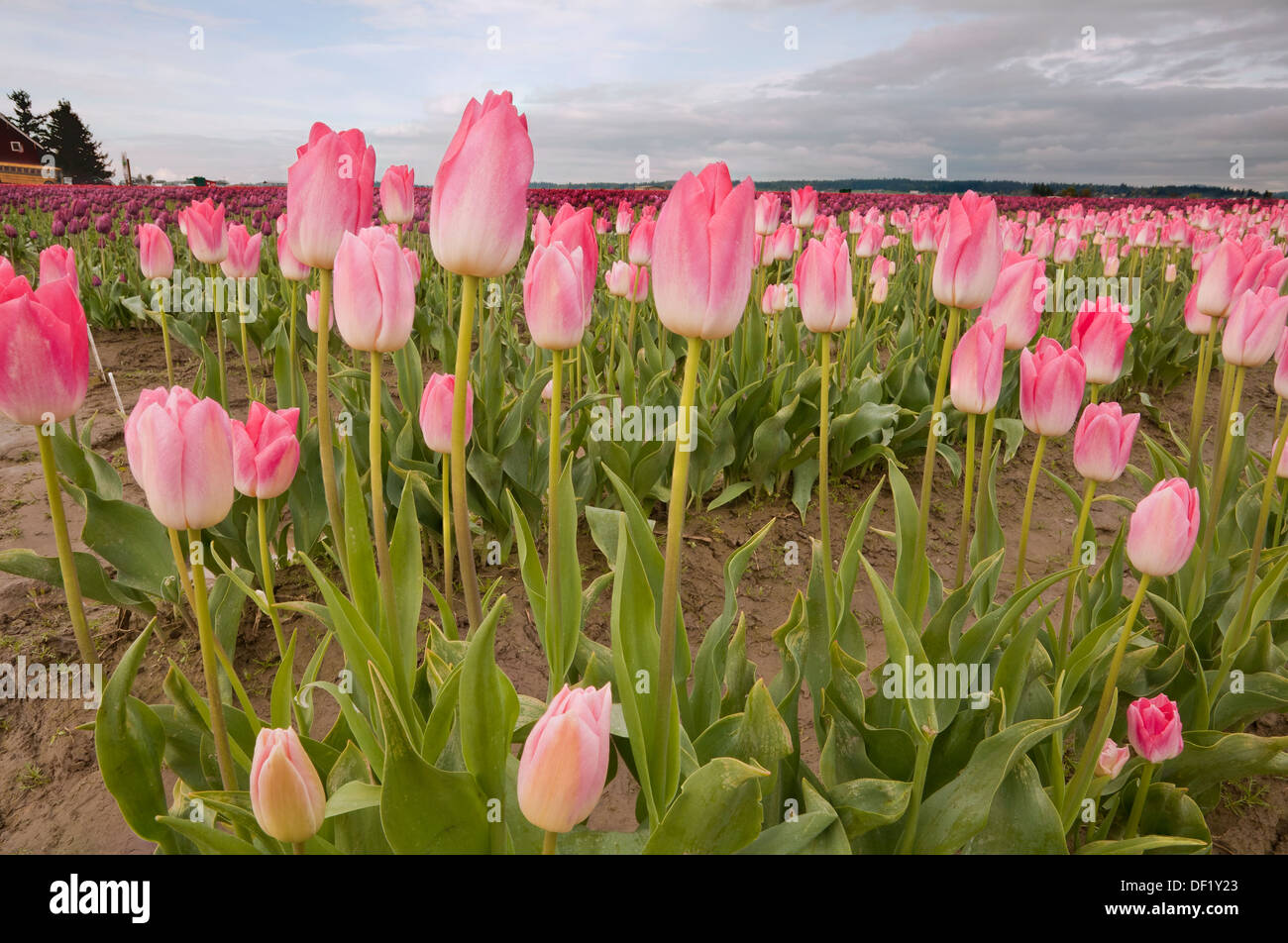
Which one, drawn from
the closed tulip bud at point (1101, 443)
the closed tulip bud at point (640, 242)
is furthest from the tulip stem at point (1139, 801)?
the closed tulip bud at point (640, 242)

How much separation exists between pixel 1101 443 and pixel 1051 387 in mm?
174

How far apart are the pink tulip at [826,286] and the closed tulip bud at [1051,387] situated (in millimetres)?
407

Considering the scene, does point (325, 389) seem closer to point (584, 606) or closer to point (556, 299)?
point (556, 299)

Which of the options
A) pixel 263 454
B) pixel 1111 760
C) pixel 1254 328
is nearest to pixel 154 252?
pixel 263 454

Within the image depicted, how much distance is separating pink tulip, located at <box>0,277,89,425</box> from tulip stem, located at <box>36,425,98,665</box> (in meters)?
0.05

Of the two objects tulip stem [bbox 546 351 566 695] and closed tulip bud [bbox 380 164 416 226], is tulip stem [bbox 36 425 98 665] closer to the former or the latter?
tulip stem [bbox 546 351 566 695]

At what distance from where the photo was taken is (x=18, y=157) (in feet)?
144

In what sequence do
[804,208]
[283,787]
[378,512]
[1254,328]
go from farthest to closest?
[804,208] < [1254,328] < [378,512] < [283,787]

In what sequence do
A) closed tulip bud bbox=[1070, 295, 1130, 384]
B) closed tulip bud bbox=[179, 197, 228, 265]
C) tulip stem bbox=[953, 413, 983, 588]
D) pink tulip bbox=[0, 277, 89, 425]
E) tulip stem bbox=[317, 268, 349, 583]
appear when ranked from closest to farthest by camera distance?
1. pink tulip bbox=[0, 277, 89, 425]
2. tulip stem bbox=[317, 268, 349, 583]
3. tulip stem bbox=[953, 413, 983, 588]
4. closed tulip bud bbox=[1070, 295, 1130, 384]
5. closed tulip bud bbox=[179, 197, 228, 265]

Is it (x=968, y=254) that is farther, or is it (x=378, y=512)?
(x=968, y=254)

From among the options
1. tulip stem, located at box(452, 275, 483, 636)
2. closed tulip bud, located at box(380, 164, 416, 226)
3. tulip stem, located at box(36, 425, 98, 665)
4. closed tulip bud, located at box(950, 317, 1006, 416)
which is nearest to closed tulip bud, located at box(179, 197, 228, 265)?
closed tulip bud, located at box(380, 164, 416, 226)

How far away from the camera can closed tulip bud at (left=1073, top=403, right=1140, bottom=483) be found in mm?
1744

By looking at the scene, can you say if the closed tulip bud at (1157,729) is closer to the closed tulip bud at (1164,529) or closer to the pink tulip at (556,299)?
the closed tulip bud at (1164,529)

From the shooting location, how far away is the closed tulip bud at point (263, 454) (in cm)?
168
